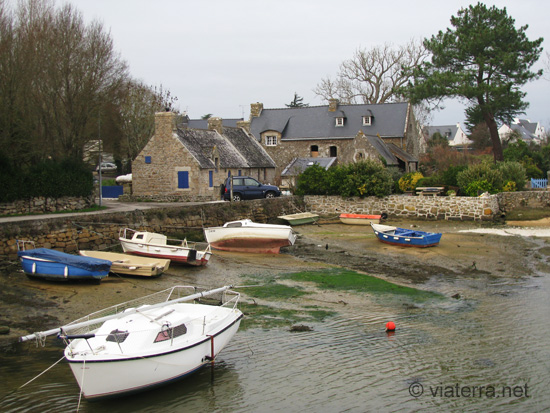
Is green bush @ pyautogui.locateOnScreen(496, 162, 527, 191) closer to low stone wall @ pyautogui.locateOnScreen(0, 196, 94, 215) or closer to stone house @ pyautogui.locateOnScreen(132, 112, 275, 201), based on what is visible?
stone house @ pyautogui.locateOnScreen(132, 112, 275, 201)

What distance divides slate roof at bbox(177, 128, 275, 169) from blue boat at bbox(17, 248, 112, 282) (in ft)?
63.6

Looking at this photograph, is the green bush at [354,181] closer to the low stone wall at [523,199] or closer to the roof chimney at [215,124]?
the low stone wall at [523,199]

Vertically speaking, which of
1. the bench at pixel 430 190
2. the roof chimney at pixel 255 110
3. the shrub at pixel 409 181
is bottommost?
the bench at pixel 430 190

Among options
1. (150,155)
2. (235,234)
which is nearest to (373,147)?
(150,155)

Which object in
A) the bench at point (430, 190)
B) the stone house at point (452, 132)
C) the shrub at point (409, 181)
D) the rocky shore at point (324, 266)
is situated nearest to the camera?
the rocky shore at point (324, 266)

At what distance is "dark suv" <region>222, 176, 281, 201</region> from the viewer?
1330 inches

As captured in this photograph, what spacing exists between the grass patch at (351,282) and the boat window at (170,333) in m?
7.34

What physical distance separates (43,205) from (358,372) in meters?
20.0

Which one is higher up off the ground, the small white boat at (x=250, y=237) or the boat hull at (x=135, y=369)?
the small white boat at (x=250, y=237)

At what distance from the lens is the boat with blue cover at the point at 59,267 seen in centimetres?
1579

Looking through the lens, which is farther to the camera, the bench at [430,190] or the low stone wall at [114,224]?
the bench at [430,190]

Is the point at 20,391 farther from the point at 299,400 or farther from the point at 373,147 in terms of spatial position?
the point at 373,147

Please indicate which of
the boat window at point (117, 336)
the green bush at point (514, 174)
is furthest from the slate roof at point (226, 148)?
the boat window at point (117, 336)

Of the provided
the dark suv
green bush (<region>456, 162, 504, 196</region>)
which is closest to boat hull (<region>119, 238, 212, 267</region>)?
the dark suv
